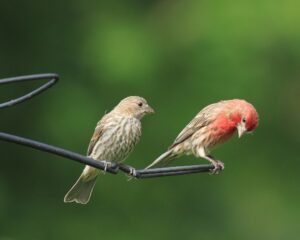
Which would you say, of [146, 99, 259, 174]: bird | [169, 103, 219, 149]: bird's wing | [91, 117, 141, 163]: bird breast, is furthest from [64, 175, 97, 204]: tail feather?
[169, 103, 219, 149]: bird's wing

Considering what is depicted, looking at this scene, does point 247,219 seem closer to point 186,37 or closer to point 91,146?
point 186,37

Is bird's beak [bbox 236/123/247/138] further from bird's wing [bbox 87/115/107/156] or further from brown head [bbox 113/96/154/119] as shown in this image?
bird's wing [bbox 87/115/107/156]

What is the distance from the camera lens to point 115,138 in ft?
22.1

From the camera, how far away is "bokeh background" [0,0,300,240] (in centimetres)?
1055

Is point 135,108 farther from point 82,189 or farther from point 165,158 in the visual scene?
point 82,189

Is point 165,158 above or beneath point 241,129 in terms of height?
beneath

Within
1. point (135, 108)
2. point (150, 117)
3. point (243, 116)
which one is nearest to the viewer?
point (243, 116)

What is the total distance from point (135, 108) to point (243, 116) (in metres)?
0.89

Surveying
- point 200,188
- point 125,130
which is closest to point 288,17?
point 200,188

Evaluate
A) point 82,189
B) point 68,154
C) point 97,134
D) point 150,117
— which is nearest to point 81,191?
point 82,189

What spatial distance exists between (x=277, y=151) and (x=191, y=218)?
3.85 feet

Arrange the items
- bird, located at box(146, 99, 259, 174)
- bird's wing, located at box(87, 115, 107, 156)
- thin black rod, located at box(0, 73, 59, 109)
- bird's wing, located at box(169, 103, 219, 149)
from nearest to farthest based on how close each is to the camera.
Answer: thin black rod, located at box(0, 73, 59, 109) → bird, located at box(146, 99, 259, 174) → bird's wing, located at box(87, 115, 107, 156) → bird's wing, located at box(169, 103, 219, 149)

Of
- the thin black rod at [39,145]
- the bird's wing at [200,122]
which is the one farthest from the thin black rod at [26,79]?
the bird's wing at [200,122]

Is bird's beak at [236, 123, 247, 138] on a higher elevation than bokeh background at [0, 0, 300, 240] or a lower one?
higher
